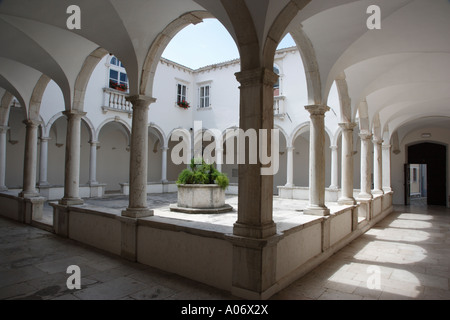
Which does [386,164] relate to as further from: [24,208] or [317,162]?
[24,208]

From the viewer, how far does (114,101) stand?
14.8m

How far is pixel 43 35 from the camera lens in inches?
252

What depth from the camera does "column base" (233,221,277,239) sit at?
12.2ft

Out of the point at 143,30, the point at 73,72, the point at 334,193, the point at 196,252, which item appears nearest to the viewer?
the point at 196,252

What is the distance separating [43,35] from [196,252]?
18.6ft

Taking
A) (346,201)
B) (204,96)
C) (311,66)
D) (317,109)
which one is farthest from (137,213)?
(204,96)

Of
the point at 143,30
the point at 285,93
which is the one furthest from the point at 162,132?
the point at 143,30

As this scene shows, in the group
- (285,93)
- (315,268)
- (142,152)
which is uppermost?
(285,93)

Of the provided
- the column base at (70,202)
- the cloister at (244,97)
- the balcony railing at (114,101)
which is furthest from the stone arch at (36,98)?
the balcony railing at (114,101)

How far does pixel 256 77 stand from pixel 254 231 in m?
Result: 1.95

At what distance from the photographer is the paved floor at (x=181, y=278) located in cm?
401

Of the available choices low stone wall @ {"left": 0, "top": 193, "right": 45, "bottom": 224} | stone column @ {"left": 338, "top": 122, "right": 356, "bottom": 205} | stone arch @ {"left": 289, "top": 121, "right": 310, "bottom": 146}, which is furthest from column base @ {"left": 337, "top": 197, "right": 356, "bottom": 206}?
low stone wall @ {"left": 0, "top": 193, "right": 45, "bottom": 224}

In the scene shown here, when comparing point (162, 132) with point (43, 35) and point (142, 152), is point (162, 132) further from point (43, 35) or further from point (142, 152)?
point (142, 152)
